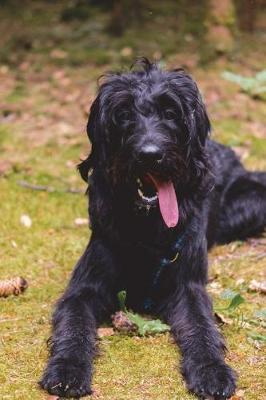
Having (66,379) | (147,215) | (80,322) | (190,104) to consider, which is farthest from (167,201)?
(66,379)

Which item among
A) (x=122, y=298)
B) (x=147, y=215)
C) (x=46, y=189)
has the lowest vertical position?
(x=46, y=189)

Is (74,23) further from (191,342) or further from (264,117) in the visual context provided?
(191,342)

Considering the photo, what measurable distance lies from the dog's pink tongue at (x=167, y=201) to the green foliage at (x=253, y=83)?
12.3 feet

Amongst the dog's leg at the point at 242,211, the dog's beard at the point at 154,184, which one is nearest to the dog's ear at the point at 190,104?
the dog's beard at the point at 154,184

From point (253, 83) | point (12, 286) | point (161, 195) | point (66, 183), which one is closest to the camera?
point (161, 195)

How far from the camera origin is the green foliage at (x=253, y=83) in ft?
25.7

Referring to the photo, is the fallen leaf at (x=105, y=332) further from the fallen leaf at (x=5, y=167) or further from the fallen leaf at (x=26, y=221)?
the fallen leaf at (x=5, y=167)

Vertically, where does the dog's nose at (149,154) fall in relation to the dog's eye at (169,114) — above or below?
below

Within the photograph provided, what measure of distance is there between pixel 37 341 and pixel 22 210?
2339 mm

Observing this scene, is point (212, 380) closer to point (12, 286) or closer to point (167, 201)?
point (167, 201)

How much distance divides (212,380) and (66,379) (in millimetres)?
701

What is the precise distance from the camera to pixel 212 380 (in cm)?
359

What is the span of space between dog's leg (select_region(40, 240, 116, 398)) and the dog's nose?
0.77 m

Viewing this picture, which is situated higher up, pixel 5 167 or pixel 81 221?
pixel 81 221
